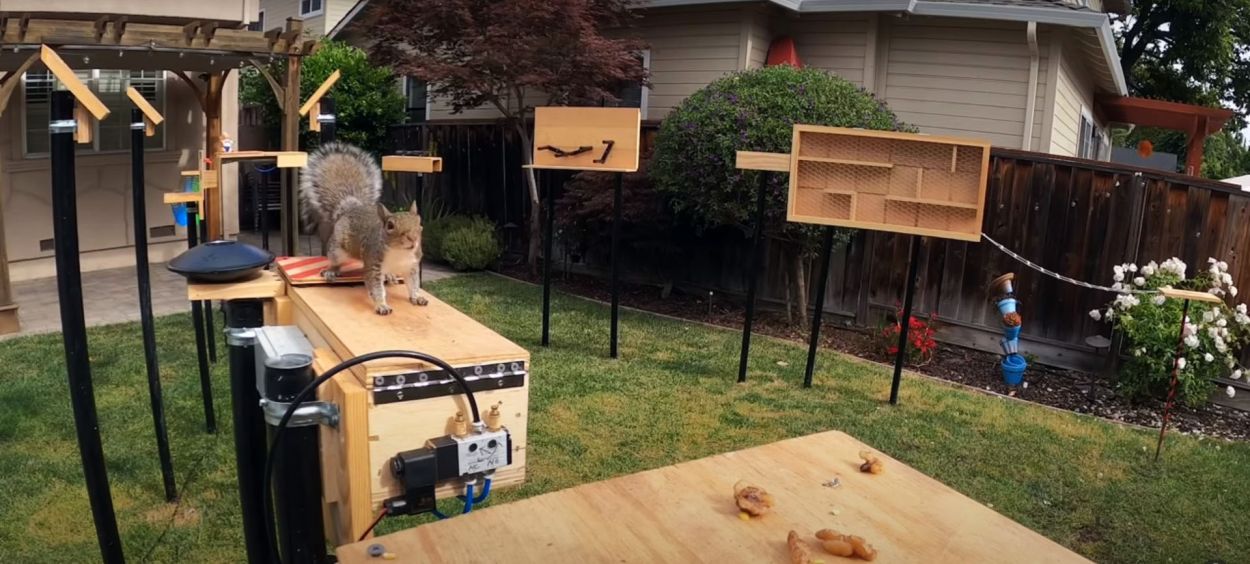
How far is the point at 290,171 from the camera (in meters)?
5.25

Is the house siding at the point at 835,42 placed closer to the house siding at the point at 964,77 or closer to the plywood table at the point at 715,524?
the house siding at the point at 964,77

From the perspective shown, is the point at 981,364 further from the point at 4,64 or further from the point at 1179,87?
the point at 1179,87

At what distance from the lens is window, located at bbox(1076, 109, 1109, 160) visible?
12461 mm

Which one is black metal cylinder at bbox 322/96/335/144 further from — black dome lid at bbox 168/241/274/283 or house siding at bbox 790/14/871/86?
house siding at bbox 790/14/871/86

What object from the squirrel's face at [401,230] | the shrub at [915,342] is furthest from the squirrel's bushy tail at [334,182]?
the shrub at [915,342]

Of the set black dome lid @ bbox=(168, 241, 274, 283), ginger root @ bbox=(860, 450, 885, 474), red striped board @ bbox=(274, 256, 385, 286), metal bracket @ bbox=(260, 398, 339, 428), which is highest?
black dome lid @ bbox=(168, 241, 274, 283)

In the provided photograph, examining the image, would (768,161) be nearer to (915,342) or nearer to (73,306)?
(915,342)

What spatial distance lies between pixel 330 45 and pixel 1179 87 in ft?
68.1

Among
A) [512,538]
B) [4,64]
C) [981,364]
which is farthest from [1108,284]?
[4,64]

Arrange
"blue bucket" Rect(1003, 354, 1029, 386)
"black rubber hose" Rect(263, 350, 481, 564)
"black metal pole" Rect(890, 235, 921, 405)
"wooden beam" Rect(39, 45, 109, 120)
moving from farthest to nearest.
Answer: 1. "blue bucket" Rect(1003, 354, 1029, 386)
2. "black metal pole" Rect(890, 235, 921, 405)
3. "wooden beam" Rect(39, 45, 109, 120)
4. "black rubber hose" Rect(263, 350, 481, 564)

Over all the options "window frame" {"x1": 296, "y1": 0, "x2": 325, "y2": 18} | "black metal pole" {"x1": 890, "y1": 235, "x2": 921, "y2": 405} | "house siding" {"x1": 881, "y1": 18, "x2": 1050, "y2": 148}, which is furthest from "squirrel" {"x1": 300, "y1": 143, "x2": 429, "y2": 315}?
"window frame" {"x1": 296, "y1": 0, "x2": 325, "y2": 18}

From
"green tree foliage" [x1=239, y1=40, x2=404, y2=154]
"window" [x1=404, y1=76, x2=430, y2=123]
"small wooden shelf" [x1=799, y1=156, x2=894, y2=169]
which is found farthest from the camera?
"window" [x1=404, y1=76, x2=430, y2=123]

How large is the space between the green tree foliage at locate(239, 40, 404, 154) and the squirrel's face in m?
11.0

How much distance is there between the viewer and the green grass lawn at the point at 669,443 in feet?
13.4
